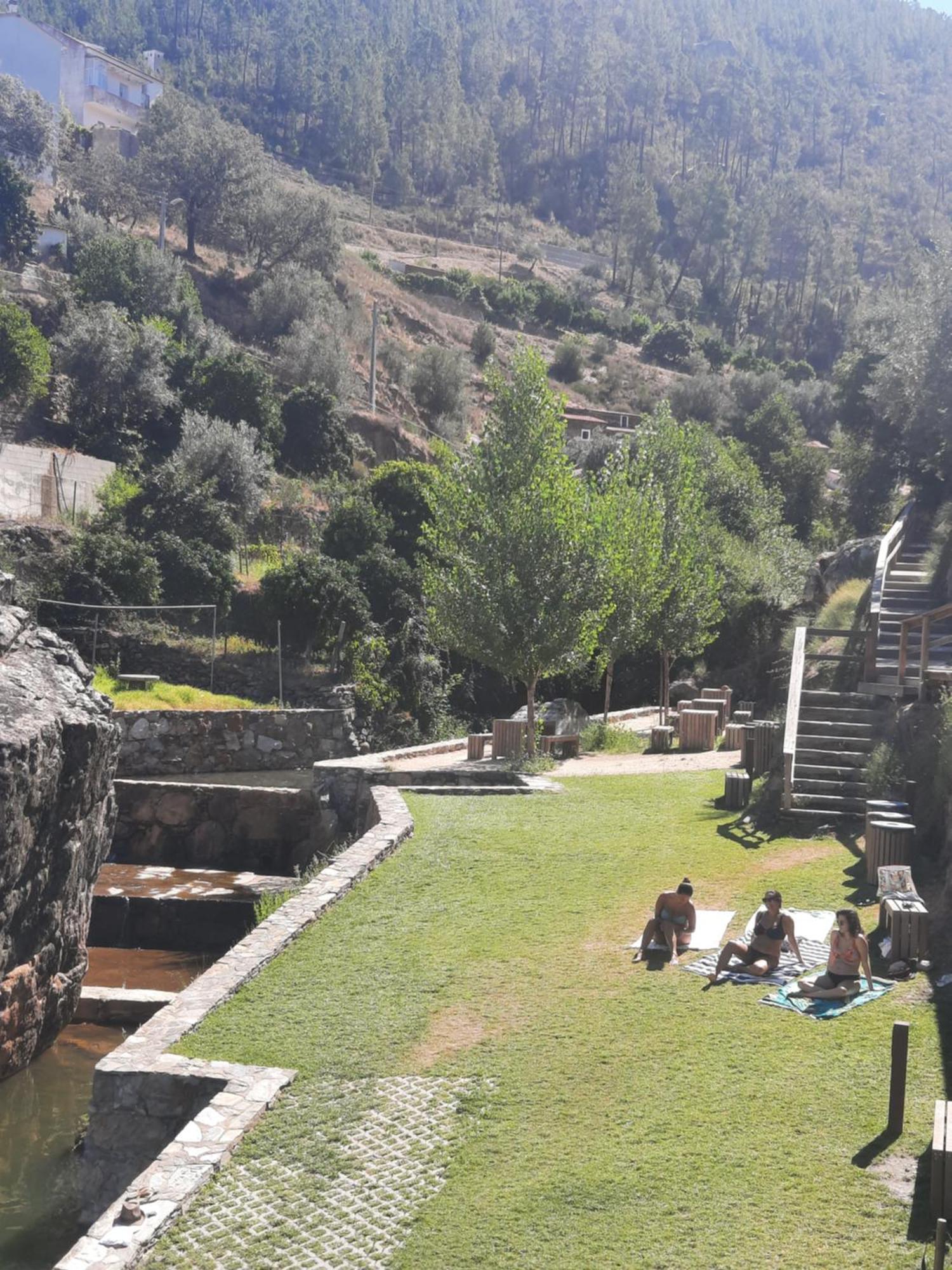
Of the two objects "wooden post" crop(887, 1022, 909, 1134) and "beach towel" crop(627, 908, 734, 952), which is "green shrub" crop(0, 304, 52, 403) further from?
"wooden post" crop(887, 1022, 909, 1134)

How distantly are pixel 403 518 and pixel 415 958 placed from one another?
32.3 m

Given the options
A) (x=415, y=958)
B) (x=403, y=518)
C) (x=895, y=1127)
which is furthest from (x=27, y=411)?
(x=895, y=1127)

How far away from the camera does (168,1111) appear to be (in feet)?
29.7

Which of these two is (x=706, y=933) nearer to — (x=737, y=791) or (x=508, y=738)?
(x=737, y=791)

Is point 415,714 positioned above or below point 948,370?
below

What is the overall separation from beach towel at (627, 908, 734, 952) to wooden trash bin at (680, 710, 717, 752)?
13.1 m

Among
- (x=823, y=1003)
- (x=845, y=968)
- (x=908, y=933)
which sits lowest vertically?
(x=823, y=1003)

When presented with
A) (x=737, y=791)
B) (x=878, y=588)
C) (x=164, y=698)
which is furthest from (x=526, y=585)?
(x=164, y=698)

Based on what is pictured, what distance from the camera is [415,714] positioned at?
119 feet

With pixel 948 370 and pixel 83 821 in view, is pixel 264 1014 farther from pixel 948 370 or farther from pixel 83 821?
pixel 948 370

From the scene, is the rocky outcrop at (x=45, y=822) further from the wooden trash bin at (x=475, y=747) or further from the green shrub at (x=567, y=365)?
the green shrub at (x=567, y=365)

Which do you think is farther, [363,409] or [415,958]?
[363,409]

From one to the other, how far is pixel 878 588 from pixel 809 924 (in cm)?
1036

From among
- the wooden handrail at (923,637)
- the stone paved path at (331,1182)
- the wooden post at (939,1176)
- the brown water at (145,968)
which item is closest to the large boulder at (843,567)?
the wooden handrail at (923,637)
